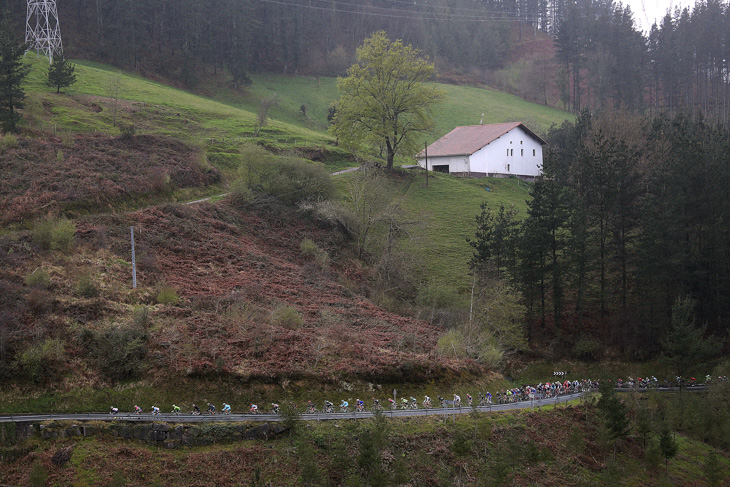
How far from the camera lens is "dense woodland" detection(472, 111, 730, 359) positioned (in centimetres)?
4562

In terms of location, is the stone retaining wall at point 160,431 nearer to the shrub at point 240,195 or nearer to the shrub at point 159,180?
the shrub at point 159,180

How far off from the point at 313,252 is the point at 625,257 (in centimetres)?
2495

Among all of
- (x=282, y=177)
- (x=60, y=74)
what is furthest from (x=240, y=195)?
(x=60, y=74)

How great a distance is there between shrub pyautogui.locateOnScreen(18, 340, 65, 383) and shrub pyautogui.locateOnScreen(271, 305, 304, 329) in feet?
35.2

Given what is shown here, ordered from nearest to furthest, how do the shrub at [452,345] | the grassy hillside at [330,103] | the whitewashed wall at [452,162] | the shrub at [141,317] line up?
1. the shrub at [141,317]
2. the shrub at [452,345]
3. the whitewashed wall at [452,162]
4. the grassy hillside at [330,103]

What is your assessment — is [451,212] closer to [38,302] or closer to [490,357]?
[490,357]

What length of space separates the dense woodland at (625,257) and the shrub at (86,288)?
1153 inches

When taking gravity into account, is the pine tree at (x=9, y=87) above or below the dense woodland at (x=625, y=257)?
above

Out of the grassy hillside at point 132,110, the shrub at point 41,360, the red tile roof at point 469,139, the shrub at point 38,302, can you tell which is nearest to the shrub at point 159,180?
the grassy hillside at point 132,110

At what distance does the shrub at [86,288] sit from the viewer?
2944cm

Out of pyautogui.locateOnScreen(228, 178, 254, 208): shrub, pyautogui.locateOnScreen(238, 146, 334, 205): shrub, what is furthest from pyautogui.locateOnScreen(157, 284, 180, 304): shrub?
pyautogui.locateOnScreen(238, 146, 334, 205): shrub

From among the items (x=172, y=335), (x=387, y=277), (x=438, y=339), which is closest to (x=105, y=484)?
(x=172, y=335)

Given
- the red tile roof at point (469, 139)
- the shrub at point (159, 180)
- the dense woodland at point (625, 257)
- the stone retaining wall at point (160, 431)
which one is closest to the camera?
the stone retaining wall at point (160, 431)

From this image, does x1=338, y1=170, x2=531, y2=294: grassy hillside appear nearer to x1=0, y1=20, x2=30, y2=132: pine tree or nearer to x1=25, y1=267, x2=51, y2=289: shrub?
x1=0, y1=20, x2=30, y2=132: pine tree
